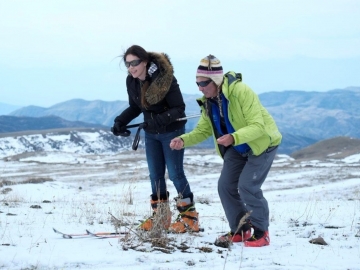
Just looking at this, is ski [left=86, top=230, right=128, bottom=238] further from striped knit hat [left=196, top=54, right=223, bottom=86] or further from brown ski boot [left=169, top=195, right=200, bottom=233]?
striped knit hat [left=196, top=54, right=223, bottom=86]

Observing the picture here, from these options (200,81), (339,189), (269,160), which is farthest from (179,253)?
(339,189)

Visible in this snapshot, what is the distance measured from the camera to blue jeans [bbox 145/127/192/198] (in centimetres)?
587

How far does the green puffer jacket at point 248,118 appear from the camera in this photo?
485 cm

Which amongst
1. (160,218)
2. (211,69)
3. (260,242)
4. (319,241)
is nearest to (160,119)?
(211,69)

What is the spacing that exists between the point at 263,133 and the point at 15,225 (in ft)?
10.00

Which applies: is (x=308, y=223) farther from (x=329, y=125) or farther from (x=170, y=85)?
(x=329, y=125)

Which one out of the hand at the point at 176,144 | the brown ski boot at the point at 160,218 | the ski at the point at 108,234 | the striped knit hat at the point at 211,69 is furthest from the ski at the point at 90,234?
the striped knit hat at the point at 211,69

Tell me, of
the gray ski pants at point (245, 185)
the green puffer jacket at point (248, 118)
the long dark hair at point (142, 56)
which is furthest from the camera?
the long dark hair at point (142, 56)

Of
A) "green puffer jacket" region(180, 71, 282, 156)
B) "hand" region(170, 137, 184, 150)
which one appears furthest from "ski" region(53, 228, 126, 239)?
"green puffer jacket" region(180, 71, 282, 156)

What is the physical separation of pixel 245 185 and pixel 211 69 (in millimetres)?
1215

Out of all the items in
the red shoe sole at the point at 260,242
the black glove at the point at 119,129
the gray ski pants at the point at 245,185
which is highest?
the black glove at the point at 119,129

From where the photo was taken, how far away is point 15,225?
5.86 meters

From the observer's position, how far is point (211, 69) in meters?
5.04

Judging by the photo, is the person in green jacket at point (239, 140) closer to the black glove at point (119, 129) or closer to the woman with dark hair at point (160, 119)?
the woman with dark hair at point (160, 119)
